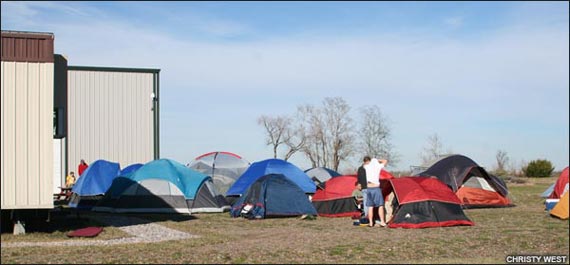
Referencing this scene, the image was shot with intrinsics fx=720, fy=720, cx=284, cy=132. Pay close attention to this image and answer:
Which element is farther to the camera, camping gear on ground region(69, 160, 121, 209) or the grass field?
camping gear on ground region(69, 160, 121, 209)

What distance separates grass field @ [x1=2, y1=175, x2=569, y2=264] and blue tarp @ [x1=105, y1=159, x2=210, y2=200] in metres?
3.90

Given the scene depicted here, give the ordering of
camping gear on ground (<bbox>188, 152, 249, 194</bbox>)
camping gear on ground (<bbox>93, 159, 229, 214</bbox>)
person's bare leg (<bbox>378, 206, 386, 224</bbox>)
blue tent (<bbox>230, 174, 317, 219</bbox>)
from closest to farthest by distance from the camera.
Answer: person's bare leg (<bbox>378, 206, 386, 224</bbox>) → blue tent (<bbox>230, 174, 317, 219</bbox>) → camping gear on ground (<bbox>93, 159, 229, 214</bbox>) → camping gear on ground (<bbox>188, 152, 249, 194</bbox>)

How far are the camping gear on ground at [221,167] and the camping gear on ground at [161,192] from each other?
2.53m

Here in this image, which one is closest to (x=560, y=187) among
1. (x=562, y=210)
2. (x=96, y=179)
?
(x=562, y=210)

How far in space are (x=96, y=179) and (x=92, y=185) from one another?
336 mm

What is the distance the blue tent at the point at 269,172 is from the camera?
77.5ft

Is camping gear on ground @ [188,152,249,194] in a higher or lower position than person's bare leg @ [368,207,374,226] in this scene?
higher

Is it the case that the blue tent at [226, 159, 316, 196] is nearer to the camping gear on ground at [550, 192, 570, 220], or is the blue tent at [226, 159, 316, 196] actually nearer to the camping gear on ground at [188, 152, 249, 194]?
the camping gear on ground at [188, 152, 249, 194]

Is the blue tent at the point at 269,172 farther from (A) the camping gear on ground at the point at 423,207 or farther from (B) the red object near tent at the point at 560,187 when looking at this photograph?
(B) the red object near tent at the point at 560,187

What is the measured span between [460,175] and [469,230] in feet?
25.2

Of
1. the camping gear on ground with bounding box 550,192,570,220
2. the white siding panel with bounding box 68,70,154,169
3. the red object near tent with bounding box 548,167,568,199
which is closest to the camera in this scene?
the camping gear on ground with bounding box 550,192,570,220

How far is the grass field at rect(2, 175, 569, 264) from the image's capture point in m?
11.0

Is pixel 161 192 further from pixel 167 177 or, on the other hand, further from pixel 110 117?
pixel 110 117

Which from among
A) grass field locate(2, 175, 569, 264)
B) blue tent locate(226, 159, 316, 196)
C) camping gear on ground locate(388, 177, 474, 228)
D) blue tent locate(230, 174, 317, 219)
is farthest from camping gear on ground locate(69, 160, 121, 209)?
camping gear on ground locate(388, 177, 474, 228)
